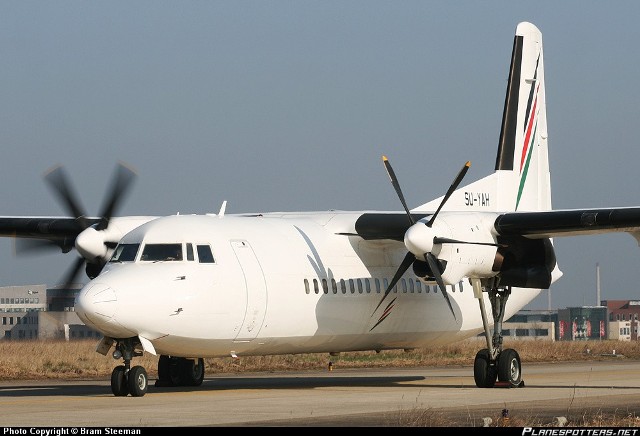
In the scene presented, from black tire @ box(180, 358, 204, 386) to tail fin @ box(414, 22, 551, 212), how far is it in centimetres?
625

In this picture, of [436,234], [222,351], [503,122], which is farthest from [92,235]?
[503,122]

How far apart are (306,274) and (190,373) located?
3.47 m

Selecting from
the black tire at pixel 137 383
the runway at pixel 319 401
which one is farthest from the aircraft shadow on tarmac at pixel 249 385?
the black tire at pixel 137 383

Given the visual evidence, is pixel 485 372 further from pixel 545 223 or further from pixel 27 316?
pixel 27 316

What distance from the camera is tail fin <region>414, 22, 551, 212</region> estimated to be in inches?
998

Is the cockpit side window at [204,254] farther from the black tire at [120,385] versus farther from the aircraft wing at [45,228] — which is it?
the aircraft wing at [45,228]

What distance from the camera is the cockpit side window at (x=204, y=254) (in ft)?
61.7

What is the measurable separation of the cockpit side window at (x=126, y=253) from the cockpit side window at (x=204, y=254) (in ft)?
3.26

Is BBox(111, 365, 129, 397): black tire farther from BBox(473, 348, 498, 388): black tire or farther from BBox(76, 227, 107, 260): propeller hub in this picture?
BBox(473, 348, 498, 388): black tire

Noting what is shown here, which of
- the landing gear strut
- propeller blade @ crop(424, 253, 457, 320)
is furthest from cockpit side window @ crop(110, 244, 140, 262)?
propeller blade @ crop(424, 253, 457, 320)

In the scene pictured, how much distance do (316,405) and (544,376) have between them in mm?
11263

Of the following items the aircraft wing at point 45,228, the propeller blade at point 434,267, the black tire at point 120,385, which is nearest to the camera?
the black tire at point 120,385

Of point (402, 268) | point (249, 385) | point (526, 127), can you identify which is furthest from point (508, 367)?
point (526, 127)

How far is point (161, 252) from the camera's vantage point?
18656 millimetres
